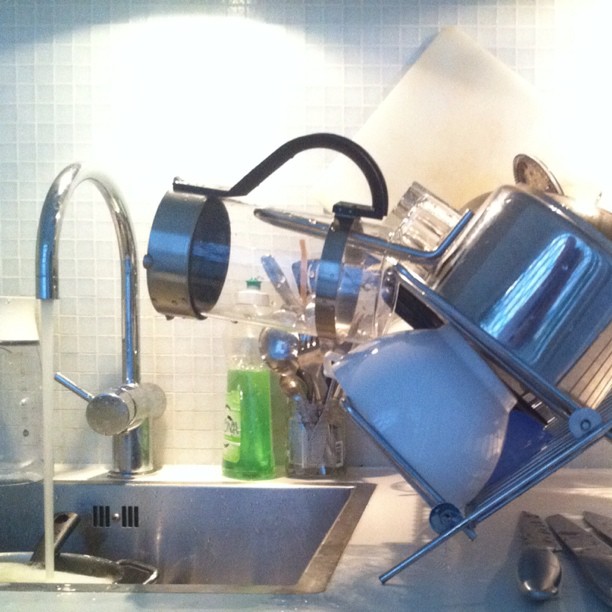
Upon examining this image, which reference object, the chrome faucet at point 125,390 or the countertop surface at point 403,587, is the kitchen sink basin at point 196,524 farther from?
the countertop surface at point 403,587

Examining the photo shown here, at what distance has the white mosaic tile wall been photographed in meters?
1.01

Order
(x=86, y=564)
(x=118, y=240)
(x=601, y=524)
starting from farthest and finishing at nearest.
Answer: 1. (x=118, y=240)
2. (x=86, y=564)
3. (x=601, y=524)

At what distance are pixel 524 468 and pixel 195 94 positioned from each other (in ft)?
2.22

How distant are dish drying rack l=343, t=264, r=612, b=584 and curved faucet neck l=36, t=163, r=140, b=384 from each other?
35 centimetres

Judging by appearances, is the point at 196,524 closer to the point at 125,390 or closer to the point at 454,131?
the point at 125,390

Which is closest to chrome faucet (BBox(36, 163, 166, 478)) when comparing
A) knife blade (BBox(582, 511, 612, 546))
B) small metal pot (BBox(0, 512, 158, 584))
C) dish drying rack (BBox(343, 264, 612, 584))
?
small metal pot (BBox(0, 512, 158, 584))

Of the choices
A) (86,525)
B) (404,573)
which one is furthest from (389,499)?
(86,525)

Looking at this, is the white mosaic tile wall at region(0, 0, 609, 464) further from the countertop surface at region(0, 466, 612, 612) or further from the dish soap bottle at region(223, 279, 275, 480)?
the countertop surface at region(0, 466, 612, 612)

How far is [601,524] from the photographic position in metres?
0.68

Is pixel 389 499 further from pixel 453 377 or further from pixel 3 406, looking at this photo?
pixel 3 406

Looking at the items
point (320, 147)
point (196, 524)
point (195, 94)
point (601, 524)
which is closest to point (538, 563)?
point (601, 524)

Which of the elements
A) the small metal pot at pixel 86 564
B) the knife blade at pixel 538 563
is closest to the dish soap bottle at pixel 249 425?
the small metal pot at pixel 86 564

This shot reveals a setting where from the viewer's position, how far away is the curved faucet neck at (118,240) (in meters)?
0.74

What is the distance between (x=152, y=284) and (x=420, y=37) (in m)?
0.57
